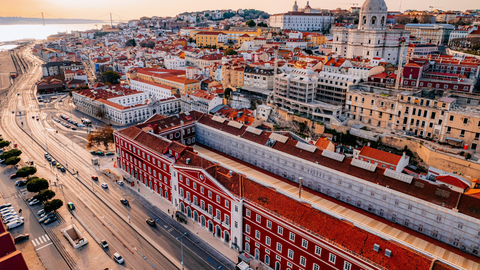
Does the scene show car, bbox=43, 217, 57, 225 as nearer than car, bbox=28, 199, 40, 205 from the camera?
Yes

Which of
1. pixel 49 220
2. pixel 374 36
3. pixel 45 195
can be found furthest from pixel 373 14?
pixel 49 220

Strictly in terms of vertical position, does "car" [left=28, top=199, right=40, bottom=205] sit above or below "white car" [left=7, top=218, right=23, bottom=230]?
above

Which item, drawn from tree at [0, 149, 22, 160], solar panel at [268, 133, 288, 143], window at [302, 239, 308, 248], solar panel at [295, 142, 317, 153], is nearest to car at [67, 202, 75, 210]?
tree at [0, 149, 22, 160]

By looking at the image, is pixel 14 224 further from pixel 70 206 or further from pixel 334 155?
pixel 334 155

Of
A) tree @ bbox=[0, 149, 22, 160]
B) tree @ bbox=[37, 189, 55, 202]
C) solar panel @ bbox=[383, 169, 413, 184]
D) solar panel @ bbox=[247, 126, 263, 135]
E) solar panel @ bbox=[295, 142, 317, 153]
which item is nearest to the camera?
solar panel @ bbox=[383, 169, 413, 184]

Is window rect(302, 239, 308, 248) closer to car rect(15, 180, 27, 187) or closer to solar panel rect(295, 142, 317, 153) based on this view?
solar panel rect(295, 142, 317, 153)

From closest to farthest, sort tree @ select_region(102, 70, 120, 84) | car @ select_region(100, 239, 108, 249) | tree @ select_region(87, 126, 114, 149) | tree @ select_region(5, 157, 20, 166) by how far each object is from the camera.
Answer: car @ select_region(100, 239, 108, 249) → tree @ select_region(5, 157, 20, 166) → tree @ select_region(87, 126, 114, 149) → tree @ select_region(102, 70, 120, 84)

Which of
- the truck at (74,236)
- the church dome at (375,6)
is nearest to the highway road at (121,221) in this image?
the truck at (74,236)
